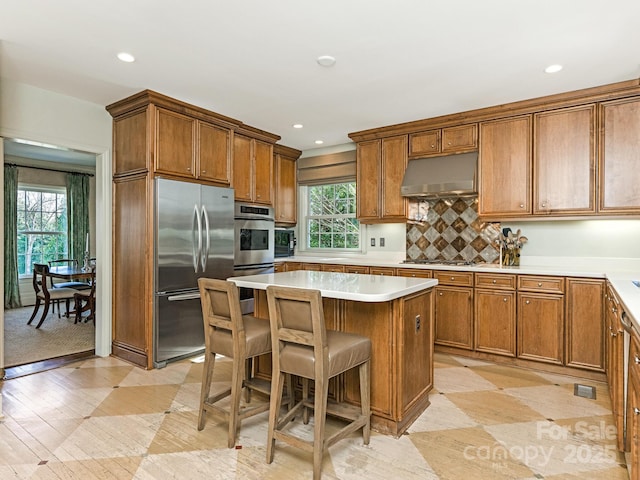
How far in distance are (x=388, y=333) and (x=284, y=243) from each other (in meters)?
3.61

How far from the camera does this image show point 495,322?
374cm

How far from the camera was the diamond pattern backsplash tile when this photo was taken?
4.37 metres

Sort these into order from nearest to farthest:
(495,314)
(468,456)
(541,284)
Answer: (468,456), (541,284), (495,314)

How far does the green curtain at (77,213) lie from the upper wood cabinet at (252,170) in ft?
14.3

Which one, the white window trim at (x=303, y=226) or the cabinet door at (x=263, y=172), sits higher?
the cabinet door at (x=263, y=172)

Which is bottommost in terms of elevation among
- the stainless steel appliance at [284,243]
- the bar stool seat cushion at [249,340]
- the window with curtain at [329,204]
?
the bar stool seat cushion at [249,340]

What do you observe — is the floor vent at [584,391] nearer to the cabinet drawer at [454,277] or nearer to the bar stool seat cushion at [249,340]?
the cabinet drawer at [454,277]

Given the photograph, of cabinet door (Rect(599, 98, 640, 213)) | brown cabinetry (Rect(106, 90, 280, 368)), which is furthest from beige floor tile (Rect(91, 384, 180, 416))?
cabinet door (Rect(599, 98, 640, 213))

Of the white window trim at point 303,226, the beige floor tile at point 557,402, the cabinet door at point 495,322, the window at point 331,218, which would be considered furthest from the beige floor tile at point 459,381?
the white window trim at point 303,226

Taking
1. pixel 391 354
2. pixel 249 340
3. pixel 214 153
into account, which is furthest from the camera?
pixel 214 153

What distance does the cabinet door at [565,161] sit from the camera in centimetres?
351

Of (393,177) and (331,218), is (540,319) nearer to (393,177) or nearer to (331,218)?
(393,177)

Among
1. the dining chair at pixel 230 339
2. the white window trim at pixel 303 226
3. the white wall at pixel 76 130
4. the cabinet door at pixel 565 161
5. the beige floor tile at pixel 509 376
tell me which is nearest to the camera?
the dining chair at pixel 230 339

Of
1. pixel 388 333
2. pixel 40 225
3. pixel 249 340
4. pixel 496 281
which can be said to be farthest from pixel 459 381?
pixel 40 225
